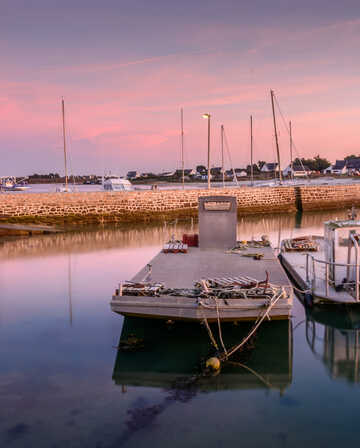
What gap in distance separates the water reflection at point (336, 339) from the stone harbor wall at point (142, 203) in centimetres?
3078

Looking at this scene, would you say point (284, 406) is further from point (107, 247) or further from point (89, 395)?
point (107, 247)

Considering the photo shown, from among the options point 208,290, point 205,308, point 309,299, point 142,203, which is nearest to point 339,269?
point 309,299

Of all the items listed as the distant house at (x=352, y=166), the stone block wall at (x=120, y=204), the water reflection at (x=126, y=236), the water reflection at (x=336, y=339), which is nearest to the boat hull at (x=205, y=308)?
the water reflection at (x=336, y=339)

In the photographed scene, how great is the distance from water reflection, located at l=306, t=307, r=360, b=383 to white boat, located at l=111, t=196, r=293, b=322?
A: 64.2 inches

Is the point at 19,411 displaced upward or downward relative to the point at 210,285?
downward

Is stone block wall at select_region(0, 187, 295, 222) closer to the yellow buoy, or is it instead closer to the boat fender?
the boat fender

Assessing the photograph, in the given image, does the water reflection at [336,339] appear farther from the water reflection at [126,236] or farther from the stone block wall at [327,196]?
the stone block wall at [327,196]

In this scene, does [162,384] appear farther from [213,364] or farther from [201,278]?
[201,278]

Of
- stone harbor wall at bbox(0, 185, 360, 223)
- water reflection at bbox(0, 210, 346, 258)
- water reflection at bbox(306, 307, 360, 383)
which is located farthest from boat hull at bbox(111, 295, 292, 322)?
stone harbor wall at bbox(0, 185, 360, 223)

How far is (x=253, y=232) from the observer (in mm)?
35969

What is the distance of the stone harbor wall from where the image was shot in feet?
132

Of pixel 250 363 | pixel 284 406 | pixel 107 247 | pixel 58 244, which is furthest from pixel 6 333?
pixel 58 244

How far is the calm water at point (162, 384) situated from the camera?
A: 8.02 m

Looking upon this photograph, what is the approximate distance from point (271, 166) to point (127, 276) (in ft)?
520
